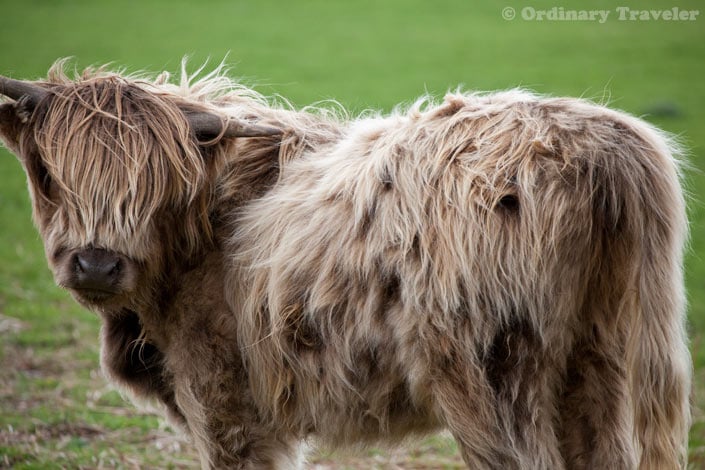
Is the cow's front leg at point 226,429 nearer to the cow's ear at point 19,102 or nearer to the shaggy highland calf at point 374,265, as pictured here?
the shaggy highland calf at point 374,265

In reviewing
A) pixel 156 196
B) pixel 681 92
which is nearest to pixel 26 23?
pixel 681 92

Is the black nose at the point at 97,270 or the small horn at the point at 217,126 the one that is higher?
the small horn at the point at 217,126

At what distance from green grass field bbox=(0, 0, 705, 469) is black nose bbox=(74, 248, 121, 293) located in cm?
189

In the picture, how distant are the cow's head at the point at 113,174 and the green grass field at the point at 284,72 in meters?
1.37

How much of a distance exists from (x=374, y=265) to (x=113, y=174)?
1269 mm

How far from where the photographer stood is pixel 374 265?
10.8 feet

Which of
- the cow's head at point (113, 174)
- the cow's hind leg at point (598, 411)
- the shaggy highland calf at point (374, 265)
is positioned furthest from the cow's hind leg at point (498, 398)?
the cow's head at point (113, 174)

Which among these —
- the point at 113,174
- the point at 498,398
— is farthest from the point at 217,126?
the point at 498,398

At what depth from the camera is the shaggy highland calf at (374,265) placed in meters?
3.08

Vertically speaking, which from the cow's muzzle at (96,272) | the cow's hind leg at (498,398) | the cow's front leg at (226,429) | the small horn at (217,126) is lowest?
the cow's front leg at (226,429)

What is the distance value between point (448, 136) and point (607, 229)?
2.27 feet

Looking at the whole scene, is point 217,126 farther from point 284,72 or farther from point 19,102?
point 284,72

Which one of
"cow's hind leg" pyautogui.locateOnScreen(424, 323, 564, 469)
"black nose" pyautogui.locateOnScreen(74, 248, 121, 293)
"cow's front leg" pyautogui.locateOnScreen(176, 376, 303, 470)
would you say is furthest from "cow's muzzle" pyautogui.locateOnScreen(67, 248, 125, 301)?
"cow's hind leg" pyautogui.locateOnScreen(424, 323, 564, 469)

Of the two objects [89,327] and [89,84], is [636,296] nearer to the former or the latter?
[89,84]
